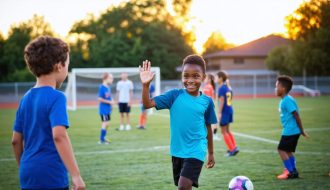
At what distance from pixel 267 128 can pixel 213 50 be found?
7186 cm

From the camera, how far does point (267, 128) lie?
14344 millimetres

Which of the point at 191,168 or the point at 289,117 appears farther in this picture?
the point at 289,117

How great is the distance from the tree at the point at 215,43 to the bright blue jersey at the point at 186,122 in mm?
81286

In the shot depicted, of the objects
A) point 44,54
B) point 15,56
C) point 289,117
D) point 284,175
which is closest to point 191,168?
point 44,54

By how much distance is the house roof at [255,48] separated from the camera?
184ft

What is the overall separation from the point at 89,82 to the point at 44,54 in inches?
1060

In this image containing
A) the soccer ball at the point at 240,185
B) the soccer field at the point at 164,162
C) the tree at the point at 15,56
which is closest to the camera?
the soccer ball at the point at 240,185

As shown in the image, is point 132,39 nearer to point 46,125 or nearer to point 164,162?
point 164,162

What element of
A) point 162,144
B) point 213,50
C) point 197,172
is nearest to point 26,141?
point 197,172

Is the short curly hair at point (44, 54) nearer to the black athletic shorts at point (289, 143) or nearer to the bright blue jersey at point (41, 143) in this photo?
the bright blue jersey at point (41, 143)

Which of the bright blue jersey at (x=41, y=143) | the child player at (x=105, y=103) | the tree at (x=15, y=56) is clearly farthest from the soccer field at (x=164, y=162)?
the tree at (x=15, y=56)

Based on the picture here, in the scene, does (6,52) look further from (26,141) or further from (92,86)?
(26,141)

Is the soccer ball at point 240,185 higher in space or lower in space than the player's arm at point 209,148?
lower

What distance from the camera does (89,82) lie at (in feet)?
95.9
